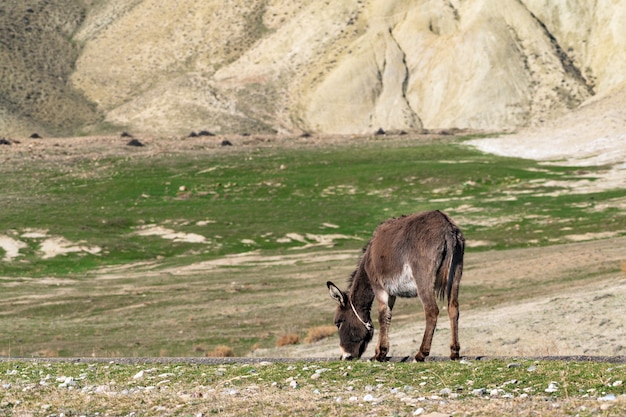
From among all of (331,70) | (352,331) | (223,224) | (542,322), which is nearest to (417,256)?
(352,331)

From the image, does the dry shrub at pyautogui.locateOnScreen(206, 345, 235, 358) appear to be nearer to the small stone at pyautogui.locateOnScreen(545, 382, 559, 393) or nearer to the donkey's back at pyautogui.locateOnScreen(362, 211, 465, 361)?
the donkey's back at pyautogui.locateOnScreen(362, 211, 465, 361)

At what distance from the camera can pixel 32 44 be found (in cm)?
19300

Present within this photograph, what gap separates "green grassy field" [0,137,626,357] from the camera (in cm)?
4062

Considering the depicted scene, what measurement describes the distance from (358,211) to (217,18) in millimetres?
118814

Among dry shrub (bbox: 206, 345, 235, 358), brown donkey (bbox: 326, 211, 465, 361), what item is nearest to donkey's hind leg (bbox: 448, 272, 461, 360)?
brown donkey (bbox: 326, 211, 465, 361)

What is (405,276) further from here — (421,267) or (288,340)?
(288,340)

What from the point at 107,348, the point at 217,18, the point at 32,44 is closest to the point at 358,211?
the point at 107,348

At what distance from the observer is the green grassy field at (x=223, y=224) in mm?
40625

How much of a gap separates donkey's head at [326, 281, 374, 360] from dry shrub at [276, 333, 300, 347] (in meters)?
16.3

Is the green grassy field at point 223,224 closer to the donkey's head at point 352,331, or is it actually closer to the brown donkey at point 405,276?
the donkey's head at point 352,331

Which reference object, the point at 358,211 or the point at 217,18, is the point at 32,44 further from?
the point at 358,211

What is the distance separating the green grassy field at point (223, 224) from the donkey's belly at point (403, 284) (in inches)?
687

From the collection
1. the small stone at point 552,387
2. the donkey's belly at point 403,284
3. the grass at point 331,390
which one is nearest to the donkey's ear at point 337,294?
the donkey's belly at point 403,284

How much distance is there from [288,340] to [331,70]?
137m
